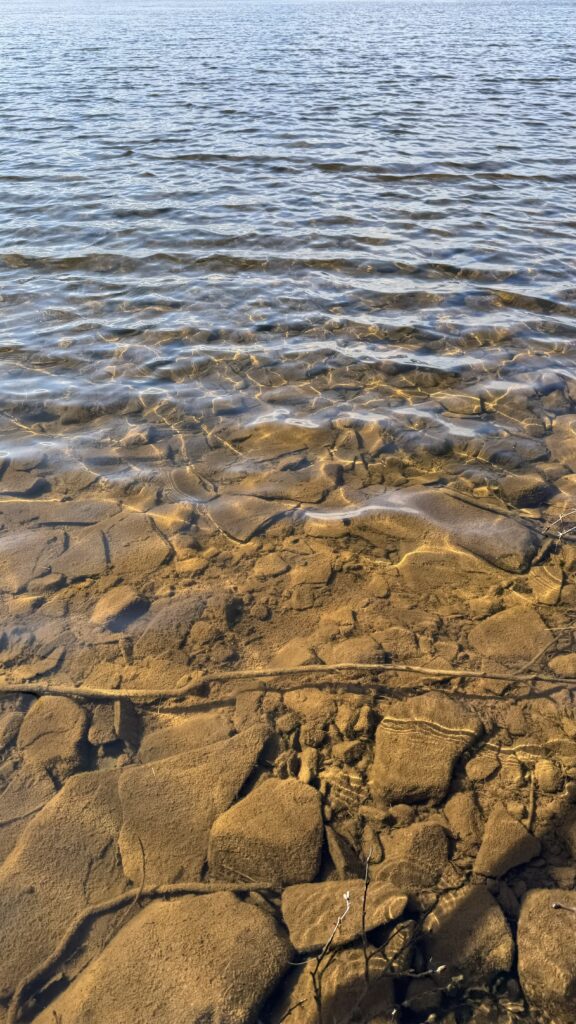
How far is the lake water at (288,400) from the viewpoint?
3771 mm

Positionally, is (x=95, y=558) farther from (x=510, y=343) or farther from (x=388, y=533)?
(x=510, y=343)

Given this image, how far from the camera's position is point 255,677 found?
347 centimetres

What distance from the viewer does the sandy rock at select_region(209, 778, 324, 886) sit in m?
2.69

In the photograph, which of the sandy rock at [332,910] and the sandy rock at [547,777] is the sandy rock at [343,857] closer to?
the sandy rock at [332,910]

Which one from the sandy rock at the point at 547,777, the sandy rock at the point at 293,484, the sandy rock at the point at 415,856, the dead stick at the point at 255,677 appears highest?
the sandy rock at the point at 293,484

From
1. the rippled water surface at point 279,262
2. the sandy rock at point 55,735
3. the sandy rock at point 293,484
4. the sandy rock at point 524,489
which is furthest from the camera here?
the rippled water surface at point 279,262

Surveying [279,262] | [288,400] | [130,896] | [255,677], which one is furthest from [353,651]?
[279,262]

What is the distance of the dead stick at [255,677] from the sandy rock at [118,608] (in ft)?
1.51

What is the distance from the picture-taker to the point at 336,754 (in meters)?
3.12

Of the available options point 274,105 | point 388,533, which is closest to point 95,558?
point 388,533

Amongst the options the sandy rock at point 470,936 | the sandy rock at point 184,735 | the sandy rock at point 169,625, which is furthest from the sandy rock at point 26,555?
the sandy rock at point 470,936

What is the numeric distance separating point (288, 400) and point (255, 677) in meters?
2.99

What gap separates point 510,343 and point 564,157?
24.0 feet

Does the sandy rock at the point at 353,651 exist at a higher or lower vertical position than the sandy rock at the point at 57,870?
higher
